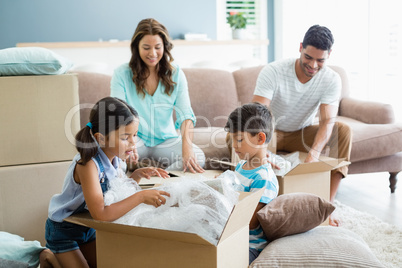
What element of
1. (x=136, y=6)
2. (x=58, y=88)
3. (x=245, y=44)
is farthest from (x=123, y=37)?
(x=58, y=88)

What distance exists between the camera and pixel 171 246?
124 cm

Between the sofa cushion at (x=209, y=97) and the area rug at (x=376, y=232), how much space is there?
1.03 meters

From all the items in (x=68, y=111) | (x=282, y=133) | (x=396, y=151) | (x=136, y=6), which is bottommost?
(x=396, y=151)

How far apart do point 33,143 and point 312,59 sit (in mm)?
1516

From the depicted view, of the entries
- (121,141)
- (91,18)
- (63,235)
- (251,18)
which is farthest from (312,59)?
(251,18)

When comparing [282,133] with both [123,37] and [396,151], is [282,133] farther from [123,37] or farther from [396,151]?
[123,37]

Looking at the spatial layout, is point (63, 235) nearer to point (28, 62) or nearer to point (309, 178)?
point (28, 62)

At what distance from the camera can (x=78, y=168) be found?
4.91ft

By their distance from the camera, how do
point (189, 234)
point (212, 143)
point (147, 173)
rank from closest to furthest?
point (189, 234)
point (147, 173)
point (212, 143)

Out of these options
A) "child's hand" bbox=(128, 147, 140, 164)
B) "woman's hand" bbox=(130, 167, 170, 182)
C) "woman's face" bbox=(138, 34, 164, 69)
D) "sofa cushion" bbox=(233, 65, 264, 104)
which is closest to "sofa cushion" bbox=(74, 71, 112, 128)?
"woman's face" bbox=(138, 34, 164, 69)

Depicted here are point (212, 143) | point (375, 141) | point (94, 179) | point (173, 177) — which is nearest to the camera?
point (94, 179)

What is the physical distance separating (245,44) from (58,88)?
4.27 metres

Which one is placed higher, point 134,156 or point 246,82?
point 246,82

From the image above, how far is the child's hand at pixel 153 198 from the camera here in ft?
4.50
